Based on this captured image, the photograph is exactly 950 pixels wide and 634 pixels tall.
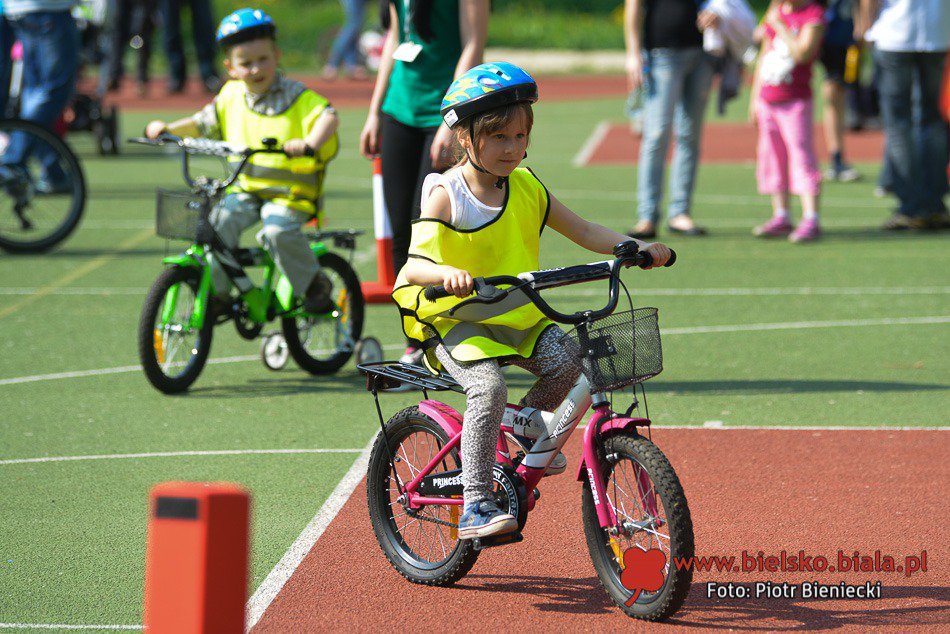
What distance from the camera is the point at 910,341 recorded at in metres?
8.66

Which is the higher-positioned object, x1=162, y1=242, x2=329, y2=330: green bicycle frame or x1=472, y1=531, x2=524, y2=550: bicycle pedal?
x1=162, y1=242, x2=329, y2=330: green bicycle frame

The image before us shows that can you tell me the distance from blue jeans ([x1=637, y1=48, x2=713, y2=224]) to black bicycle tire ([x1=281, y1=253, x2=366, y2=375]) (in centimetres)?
438

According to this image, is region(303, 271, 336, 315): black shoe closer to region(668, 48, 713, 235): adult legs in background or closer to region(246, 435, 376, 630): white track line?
region(246, 435, 376, 630): white track line

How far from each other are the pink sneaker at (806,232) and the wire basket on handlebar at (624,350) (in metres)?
7.90

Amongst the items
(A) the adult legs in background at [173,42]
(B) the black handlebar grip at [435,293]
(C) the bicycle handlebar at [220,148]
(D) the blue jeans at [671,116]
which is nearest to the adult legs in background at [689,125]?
(D) the blue jeans at [671,116]

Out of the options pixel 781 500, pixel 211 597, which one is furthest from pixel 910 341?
pixel 211 597

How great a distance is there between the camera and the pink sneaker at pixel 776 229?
12.4m

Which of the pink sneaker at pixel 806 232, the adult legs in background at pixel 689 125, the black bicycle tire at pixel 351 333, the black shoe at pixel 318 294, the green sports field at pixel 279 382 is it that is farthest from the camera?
the adult legs in background at pixel 689 125

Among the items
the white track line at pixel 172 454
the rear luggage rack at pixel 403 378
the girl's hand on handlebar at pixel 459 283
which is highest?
the girl's hand on handlebar at pixel 459 283

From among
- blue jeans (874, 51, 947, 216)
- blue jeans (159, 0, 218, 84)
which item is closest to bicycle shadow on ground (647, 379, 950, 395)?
blue jeans (874, 51, 947, 216)

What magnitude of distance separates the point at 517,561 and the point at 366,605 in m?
0.62

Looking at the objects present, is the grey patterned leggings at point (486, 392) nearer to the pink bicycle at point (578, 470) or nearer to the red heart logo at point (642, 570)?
the pink bicycle at point (578, 470)

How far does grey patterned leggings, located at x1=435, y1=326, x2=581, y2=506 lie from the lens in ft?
15.4

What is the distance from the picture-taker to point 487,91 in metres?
4.73
